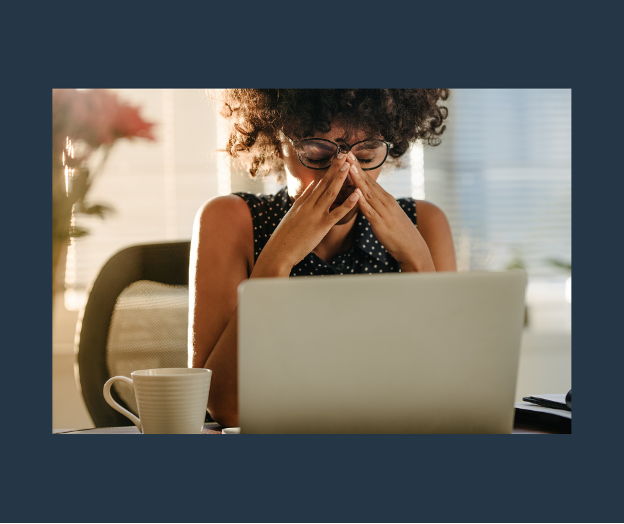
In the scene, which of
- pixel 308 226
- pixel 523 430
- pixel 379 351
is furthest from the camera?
pixel 308 226

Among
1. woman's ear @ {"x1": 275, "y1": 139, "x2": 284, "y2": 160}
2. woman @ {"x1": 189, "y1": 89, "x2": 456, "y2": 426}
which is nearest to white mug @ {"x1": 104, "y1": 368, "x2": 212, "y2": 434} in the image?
woman @ {"x1": 189, "y1": 89, "x2": 456, "y2": 426}

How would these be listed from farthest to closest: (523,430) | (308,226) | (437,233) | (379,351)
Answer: (437,233) → (308,226) → (523,430) → (379,351)

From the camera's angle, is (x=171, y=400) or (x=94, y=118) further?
(x=94, y=118)

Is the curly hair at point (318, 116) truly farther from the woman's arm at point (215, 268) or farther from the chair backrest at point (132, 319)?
the chair backrest at point (132, 319)

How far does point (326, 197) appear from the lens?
106 centimetres

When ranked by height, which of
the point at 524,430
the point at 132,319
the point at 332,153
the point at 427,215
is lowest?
the point at 524,430

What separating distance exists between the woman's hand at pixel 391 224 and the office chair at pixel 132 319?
37 centimetres

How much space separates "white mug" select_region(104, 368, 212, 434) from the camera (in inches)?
28.6

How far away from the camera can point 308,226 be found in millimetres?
1053

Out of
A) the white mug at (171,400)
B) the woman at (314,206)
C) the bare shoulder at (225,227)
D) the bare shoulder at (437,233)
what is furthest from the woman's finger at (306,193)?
the white mug at (171,400)

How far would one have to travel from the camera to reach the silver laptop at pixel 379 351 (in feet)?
2.02

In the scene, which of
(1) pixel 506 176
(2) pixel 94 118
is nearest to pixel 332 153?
(1) pixel 506 176

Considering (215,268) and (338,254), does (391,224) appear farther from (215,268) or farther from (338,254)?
(215,268)

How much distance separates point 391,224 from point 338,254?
0.43 ft
